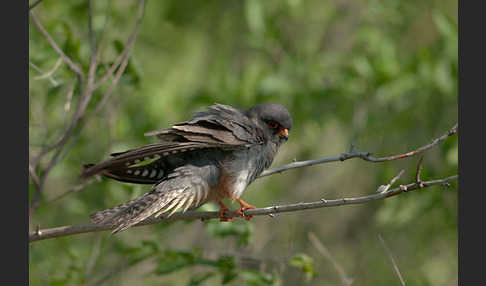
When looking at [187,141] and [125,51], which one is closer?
[187,141]

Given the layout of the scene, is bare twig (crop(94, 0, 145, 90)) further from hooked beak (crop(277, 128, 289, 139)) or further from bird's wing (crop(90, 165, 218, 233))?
hooked beak (crop(277, 128, 289, 139))

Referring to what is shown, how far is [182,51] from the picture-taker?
384 inches

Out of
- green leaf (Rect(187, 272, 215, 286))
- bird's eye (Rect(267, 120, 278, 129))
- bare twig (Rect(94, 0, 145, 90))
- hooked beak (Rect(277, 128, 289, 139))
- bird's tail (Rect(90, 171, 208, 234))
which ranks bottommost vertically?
green leaf (Rect(187, 272, 215, 286))

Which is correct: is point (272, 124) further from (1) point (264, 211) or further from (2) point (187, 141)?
(1) point (264, 211)

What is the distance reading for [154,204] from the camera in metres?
4.12

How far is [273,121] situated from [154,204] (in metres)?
1.69

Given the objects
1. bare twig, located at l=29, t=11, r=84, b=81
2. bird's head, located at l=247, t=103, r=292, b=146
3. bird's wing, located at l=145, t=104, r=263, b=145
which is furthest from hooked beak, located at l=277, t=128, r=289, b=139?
bare twig, located at l=29, t=11, r=84, b=81

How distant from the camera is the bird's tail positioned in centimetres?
387

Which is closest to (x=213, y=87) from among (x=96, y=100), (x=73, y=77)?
(x=96, y=100)

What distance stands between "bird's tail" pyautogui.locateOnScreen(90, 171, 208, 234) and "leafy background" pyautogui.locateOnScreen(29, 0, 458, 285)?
43 centimetres

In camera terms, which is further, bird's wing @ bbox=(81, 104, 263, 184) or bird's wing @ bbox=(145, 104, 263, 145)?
bird's wing @ bbox=(145, 104, 263, 145)

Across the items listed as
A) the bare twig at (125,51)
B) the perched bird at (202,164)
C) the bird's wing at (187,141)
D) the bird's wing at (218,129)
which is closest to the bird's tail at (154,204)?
the perched bird at (202,164)

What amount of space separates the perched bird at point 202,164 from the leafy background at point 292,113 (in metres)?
0.41

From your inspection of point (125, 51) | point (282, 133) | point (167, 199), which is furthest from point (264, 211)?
point (125, 51)
